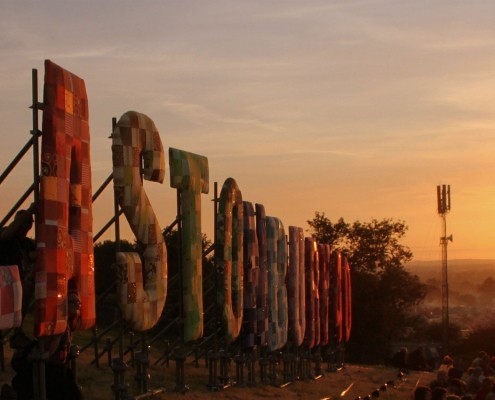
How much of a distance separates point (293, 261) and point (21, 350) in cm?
1946

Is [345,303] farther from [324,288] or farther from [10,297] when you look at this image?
[10,297]

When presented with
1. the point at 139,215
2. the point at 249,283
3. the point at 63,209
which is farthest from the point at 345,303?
the point at 63,209

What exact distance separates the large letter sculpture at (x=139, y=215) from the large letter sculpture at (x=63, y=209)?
218cm

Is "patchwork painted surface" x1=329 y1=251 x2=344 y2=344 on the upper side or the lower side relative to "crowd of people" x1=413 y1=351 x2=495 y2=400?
upper

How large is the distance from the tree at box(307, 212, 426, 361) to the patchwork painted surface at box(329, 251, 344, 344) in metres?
22.7

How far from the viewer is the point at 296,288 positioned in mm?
36281

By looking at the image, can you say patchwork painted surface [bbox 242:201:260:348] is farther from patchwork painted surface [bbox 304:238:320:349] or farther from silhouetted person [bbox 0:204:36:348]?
silhouetted person [bbox 0:204:36:348]

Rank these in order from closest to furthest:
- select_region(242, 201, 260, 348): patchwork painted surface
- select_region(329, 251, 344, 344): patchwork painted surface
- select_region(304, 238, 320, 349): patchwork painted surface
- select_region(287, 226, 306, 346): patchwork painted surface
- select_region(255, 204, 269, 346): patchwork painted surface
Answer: select_region(242, 201, 260, 348): patchwork painted surface → select_region(255, 204, 269, 346): patchwork painted surface → select_region(287, 226, 306, 346): patchwork painted surface → select_region(304, 238, 320, 349): patchwork painted surface → select_region(329, 251, 344, 344): patchwork painted surface

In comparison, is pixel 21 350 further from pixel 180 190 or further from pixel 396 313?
pixel 396 313

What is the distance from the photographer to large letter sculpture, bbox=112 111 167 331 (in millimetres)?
20891

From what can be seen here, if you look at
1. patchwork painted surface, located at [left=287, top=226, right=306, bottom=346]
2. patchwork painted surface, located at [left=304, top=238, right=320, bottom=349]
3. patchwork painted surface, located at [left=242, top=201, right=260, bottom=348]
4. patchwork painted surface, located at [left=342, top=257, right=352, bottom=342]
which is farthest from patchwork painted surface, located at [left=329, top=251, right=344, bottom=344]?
patchwork painted surface, located at [left=242, top=201, right=260, bottom=348]

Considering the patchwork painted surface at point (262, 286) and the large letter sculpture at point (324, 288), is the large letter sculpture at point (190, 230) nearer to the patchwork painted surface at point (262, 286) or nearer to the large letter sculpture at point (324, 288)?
the patchwork painted surface at point (262, 286)

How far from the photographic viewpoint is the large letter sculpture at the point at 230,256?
27.8 meters

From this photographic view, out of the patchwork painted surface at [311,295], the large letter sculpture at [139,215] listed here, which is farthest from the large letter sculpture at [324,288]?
the large letter sculpture at [139,215]
